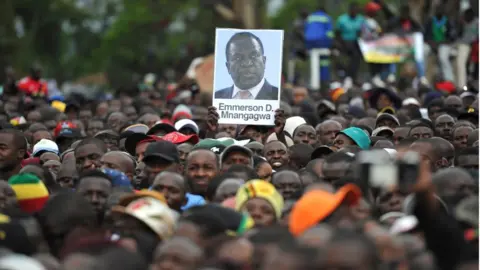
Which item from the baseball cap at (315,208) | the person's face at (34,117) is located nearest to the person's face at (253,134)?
the person's face at (34,117)

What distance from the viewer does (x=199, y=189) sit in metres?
12.0

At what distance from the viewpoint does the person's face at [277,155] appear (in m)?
13.8

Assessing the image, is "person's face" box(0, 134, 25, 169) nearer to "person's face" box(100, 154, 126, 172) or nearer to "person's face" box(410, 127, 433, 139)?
"person's face" box(100, 154, 126, 172)

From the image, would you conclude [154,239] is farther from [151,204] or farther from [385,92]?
[385,92]

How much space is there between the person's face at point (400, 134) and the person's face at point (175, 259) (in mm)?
6265

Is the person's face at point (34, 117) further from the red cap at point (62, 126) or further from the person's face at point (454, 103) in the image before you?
the person's face at point (454, 103)

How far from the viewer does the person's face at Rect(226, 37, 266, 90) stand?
1524 cm

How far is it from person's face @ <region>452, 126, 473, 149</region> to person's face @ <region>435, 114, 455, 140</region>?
0.84 meters

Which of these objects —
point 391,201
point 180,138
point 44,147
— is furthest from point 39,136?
point 391,201

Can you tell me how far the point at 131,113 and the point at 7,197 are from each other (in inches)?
380

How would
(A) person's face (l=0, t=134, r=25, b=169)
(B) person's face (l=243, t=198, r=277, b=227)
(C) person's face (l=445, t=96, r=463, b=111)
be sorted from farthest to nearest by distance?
(C) person's face (l=445, t=96, r=463, b=111), (A) person's face (l=0, t=134, r=25, b=169), (B) person's face (l=243, t=198, r=277, b=227)

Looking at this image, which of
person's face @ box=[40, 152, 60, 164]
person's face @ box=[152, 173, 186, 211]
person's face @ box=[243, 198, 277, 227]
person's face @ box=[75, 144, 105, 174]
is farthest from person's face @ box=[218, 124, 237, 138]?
person's face @ box=[243, 198, 277, 227]

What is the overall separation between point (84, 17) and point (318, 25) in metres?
40.6

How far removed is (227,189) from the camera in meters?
10.8
